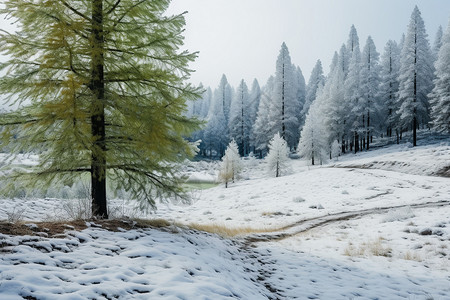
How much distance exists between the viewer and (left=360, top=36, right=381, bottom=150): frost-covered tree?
42.6m

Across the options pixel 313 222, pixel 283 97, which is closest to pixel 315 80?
pixel 283 97

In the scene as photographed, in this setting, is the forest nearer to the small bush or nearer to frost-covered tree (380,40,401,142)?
frost-covered tree (380,40,401,142)

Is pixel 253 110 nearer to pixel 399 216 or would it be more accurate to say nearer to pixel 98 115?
pixel 399 216

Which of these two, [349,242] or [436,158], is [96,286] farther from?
[436,158]

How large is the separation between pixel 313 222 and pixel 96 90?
11.5 metres

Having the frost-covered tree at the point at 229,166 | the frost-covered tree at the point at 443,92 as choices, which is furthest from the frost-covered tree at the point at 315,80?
the frost-covered tree at the point at 229,166

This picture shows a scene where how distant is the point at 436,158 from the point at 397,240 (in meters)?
18.8

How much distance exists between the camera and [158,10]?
7.41 m

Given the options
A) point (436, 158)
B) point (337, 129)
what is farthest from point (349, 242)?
point (337, 129)

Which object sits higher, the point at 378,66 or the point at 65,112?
the point at 378,66

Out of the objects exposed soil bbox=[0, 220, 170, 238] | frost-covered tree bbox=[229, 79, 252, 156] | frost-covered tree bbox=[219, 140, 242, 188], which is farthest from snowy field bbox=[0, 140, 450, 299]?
frost-covered tree bbox=[229, 79, 252, 156]

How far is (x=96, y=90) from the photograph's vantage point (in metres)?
6.59

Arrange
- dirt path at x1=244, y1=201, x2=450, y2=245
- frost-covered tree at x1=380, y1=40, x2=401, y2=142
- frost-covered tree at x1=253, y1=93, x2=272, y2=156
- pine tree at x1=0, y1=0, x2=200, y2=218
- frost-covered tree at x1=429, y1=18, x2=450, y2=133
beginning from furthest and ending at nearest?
frost-covered tree at x1=253, y1=93, x2=272, y2=156 < frost-covered tree at x1=380, y1=40, x2=401, y2=142 < frost-covered tree at x1=429, y1=18, x2=450, y2=133 < dirt path at x1=244, y1=201, x2=450, y2=245 < pine tree at x1=0, y1=0, x2=200, y2=218

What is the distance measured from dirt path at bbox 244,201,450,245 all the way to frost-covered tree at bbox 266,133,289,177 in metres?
19.9
